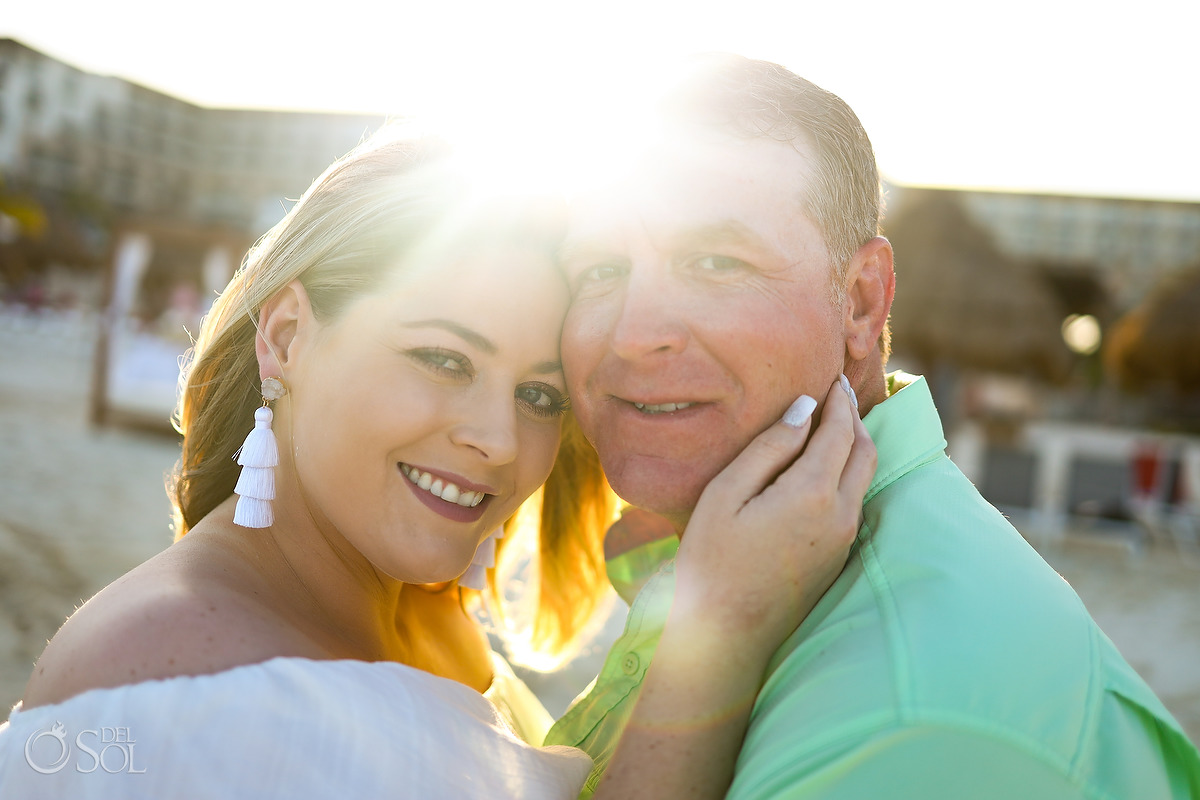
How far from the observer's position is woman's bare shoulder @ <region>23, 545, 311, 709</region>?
152cm

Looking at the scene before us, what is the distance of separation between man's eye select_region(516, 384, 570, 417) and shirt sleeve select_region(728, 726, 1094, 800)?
1.21m

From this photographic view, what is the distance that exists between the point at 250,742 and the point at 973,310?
16.9 m

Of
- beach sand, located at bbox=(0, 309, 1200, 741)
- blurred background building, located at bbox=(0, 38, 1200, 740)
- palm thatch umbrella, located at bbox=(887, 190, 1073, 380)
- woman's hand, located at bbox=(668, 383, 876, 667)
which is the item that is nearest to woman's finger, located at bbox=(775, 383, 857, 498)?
woman's hand, located at bbox=(668, 383, 876, 667)

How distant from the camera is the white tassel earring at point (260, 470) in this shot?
2.11 meters

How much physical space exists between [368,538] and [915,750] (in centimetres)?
136

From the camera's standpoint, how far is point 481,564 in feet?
9.87

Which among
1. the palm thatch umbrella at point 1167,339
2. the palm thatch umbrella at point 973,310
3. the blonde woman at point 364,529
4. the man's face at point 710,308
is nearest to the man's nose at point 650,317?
the man's face at point 710,308

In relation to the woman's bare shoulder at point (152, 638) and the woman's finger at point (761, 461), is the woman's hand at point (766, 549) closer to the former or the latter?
the woman's finger at point (761, 461)

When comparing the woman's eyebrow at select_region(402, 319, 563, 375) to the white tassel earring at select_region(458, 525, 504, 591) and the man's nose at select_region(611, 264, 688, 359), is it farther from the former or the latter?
the white tassel earring at select_region(458, 525, 504, 591)

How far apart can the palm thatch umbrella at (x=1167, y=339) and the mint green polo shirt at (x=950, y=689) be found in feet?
70.8

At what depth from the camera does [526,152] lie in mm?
2363

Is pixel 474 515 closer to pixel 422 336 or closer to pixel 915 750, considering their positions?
pixel 422 336

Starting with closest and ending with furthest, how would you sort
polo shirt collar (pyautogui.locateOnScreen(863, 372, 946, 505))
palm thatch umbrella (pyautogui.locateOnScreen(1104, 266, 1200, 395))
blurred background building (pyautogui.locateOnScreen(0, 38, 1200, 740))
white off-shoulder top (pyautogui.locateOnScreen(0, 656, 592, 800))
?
white off-shoulder top (pyautogui.locateOnScreen(0, 656, 592, 800)) < polo shirt collar (pyautogui.locateOnScreen(863, 372, 946, 505)) < blurred background building (pyautogui.locateOnScreen(0, 38, 1200, 740)) < palm thatch umbrella (pyautogui.locateOnScreen(1104, 266, 1200, 395))

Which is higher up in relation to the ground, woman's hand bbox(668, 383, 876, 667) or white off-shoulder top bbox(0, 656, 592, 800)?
woman's hand bbox(668, 383, 876, 667)
